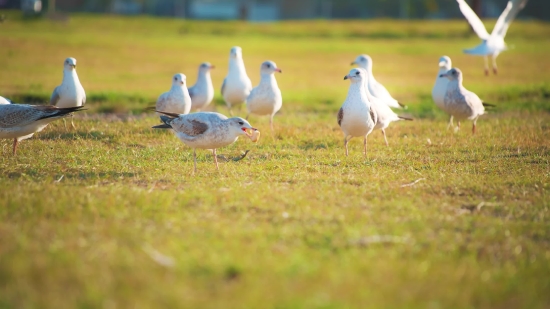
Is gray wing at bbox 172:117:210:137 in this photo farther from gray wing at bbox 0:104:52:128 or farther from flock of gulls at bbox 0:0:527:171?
gray wing at bbox 0:104:52:128

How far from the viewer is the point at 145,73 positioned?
23891 mm

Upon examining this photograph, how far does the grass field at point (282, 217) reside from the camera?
15.2 feet

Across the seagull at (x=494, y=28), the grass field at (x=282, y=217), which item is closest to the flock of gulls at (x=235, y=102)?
the seagull at (x=494, y=28)

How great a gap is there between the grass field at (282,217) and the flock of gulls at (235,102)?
43 centimetres

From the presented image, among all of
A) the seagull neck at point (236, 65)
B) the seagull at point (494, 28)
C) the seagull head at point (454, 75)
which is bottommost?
the seagull neck at point (236, 65)

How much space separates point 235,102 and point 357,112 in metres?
4.44

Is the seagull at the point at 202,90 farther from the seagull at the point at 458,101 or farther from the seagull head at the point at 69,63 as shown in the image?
the seagull at the point at 458,101

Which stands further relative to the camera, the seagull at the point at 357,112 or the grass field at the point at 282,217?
the seagull at the point at 357,112

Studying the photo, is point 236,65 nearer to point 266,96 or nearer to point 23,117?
point 266,96

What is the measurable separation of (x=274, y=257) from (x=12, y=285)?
1.96m

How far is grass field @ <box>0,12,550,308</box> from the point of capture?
462 cm

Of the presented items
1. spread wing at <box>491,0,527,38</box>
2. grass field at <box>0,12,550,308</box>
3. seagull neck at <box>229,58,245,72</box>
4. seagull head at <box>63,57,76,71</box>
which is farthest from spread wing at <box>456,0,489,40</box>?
seagull head at <box>63,57,76,71</box>

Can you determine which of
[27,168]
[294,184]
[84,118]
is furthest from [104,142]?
[294,184]

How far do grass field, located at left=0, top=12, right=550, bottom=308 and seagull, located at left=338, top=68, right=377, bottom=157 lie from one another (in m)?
0.51
